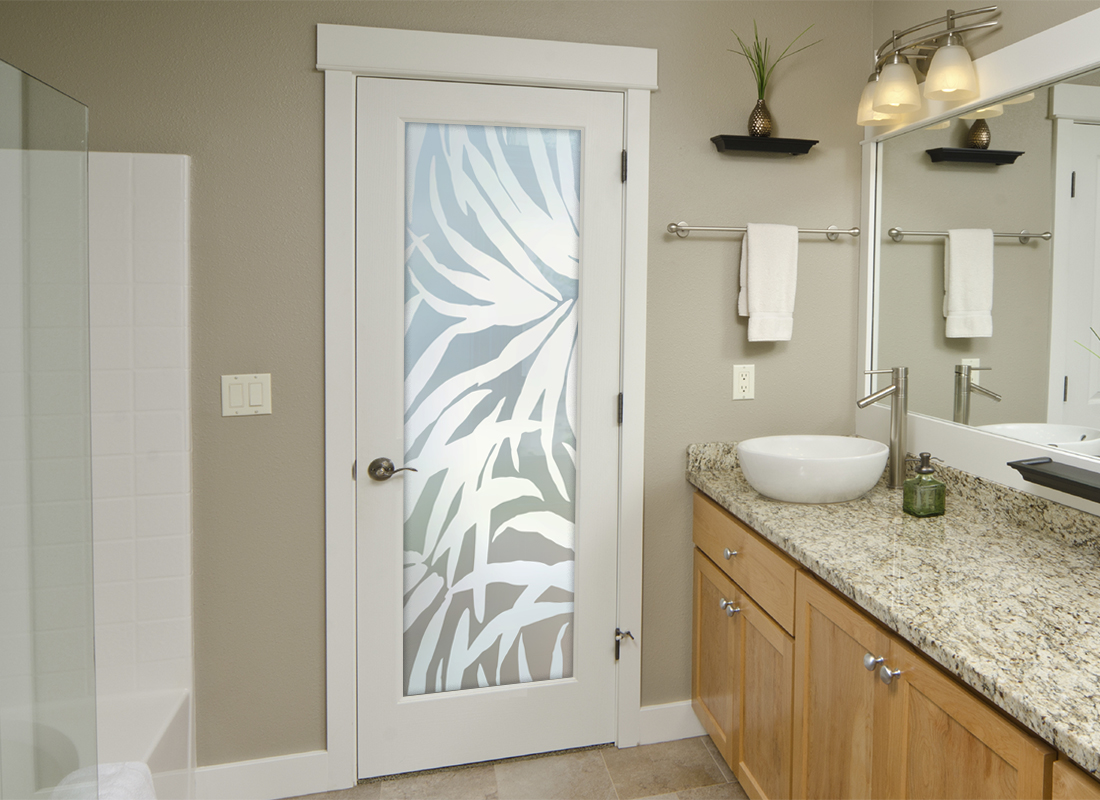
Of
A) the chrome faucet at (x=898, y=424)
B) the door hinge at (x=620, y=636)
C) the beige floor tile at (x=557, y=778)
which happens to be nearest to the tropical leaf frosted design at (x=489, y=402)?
the door hinge at (x=620, y=636)

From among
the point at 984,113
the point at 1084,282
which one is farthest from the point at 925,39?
the point at 1084,282

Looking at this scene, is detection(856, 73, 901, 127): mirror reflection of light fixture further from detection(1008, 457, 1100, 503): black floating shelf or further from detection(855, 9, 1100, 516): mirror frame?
detection(1008, 457, 1100, 503): black floating shelf

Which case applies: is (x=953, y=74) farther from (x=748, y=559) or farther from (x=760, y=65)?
(x=748, y=559)

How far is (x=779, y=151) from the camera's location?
6.96 ft

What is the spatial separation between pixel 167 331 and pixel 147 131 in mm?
504

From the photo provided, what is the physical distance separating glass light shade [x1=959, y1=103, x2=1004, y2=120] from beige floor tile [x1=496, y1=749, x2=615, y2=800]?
6.67 ft

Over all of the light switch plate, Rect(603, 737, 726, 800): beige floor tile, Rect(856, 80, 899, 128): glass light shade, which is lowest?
Rect(603, 737, 726, 800): beige floor tile

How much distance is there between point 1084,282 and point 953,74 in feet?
2.02

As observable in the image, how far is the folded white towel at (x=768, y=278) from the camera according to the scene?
2.12m

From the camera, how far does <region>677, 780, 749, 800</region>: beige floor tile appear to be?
6.59ft

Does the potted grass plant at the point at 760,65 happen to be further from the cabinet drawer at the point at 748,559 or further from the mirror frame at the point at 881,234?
the cabinet drawer at the point at 748,559

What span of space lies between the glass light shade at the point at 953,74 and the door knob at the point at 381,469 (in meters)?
1.68

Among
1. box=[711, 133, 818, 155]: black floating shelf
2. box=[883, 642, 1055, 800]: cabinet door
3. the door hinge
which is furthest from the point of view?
the door hinge

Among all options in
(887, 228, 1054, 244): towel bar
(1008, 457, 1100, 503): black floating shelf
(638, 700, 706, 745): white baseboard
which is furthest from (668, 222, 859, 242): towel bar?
(638, 700, 706, 745): white baseboard
